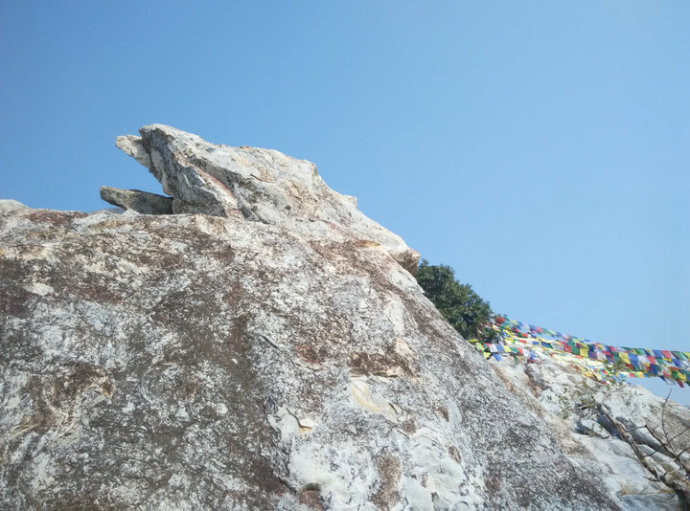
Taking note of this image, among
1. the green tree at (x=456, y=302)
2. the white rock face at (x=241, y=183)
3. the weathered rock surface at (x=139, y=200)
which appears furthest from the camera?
the green tree at (x=456, y=302)

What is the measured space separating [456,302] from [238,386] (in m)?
25.5

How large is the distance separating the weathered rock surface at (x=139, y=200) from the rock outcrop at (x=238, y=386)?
2889mm

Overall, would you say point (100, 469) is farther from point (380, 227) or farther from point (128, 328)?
point (380, 227)

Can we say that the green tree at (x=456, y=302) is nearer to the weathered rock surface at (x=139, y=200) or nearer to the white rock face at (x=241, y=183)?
the white rock face at (x=241, y=183)

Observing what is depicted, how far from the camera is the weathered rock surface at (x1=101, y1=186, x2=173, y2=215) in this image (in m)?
16.7

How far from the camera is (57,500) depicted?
7301mm

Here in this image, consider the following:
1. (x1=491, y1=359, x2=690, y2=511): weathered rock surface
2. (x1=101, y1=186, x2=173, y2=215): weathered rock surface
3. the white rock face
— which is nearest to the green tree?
(x1=491, y1=359, x2=690, y2=511): weathered rock surface

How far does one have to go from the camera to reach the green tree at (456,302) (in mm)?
31459

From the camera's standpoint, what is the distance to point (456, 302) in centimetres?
3341

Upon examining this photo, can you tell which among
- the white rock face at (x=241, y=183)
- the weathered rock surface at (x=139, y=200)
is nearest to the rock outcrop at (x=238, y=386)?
the white rock face at (x=241, y=183)

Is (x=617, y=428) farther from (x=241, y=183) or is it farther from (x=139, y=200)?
(x=139, y=200)

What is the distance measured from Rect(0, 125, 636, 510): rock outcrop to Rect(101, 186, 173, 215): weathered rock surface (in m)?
2.89

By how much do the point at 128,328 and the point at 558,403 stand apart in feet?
50.5

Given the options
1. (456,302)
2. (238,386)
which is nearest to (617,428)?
(238,386)
